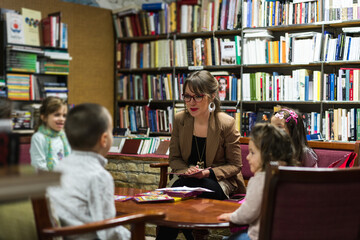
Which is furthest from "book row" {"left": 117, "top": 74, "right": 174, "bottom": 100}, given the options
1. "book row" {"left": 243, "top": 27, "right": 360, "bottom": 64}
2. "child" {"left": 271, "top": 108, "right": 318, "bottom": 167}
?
"child" {"left": 271, "top": 108, "right": 318, "bottom": 167}

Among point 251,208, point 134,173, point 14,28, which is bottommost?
point 134,173

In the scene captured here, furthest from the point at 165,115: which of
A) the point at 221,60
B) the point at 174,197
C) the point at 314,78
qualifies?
the point at 174,197

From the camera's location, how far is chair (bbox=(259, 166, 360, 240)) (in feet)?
5.15

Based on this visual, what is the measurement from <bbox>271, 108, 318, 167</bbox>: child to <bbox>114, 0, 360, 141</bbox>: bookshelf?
6.66 ft

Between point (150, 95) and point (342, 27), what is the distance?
94.3 inches

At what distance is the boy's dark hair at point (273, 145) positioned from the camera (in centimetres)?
194

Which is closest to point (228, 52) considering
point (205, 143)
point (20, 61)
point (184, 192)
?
point (20, 61)

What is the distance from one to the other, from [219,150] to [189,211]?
3.02 ft

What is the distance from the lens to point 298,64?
495 centimetres

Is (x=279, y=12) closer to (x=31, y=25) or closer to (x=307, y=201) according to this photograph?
(x=31, y=25)

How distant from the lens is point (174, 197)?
2434 millimetres

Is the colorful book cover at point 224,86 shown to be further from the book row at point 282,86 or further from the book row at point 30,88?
the book row at point 30,88

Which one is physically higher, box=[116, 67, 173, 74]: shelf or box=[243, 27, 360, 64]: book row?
box=[243, 27, 360, 64]: book row

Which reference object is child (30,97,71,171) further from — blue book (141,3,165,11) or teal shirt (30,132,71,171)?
blue book (141,3,165,11)
